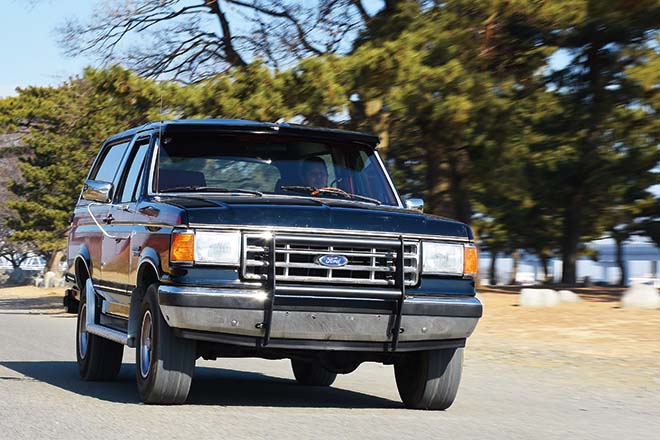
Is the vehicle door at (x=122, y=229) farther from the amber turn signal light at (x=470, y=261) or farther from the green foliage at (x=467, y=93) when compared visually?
the green foliage at (x=467, y=93)

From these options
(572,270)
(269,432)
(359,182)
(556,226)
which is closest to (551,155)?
(572,270)

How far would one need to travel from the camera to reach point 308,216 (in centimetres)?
754

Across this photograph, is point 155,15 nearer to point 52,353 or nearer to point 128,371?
point 52,353

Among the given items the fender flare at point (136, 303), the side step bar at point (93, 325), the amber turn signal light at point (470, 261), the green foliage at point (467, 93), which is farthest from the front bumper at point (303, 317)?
the green foliage at point (467, 93)

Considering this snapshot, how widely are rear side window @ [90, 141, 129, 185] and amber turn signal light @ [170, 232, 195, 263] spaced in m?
2.78

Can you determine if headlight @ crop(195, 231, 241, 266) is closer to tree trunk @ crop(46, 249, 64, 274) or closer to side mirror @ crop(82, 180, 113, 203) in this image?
side mirror @ crop(82, 180, 113, 203)

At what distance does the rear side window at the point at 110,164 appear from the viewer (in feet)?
33.7

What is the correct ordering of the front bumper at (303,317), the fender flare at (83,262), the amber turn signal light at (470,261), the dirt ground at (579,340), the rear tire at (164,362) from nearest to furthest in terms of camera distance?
the front bumper at (303,317) → the rear tire at (164,362) → the amber turn signal light at (470,261) → the fender flare at (83,262) → the dirt ground at (579,340)

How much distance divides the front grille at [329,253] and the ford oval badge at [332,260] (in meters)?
0.02

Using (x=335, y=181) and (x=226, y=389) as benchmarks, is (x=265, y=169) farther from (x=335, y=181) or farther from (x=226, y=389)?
(x=226, y=389)

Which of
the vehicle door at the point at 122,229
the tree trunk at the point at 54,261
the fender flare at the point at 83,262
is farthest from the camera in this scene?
the tree trunk at the point at 54,261

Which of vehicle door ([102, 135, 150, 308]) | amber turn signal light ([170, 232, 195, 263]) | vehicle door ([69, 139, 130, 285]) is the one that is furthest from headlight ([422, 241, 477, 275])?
vehicle door ([69, 139, 130, 285])

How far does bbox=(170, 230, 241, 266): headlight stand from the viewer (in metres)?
7.38

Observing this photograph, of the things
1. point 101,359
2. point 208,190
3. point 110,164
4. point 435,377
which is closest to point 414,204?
point 435,377
